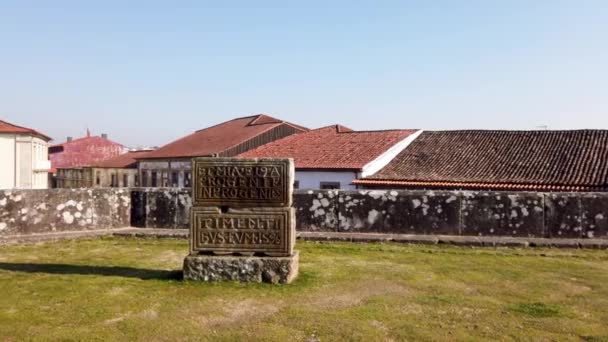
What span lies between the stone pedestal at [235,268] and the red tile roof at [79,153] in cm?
5014

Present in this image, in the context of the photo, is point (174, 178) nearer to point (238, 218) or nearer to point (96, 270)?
point (96, 270)

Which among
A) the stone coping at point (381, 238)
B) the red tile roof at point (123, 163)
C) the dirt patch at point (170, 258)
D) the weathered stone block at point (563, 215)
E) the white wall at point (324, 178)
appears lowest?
the dirt patch at point (170, 258)

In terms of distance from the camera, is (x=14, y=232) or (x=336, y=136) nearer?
(x=14, y=232)

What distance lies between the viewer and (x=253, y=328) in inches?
172

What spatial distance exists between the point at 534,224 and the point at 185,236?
686 cm

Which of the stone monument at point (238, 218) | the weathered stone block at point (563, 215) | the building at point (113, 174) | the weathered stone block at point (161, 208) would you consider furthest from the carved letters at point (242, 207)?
the building at point (113, 174)

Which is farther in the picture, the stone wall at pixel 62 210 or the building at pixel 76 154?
the building at pixel 76 154

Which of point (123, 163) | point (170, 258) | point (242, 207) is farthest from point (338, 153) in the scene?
point (123, 163)

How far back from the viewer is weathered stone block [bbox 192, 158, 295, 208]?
246 inches

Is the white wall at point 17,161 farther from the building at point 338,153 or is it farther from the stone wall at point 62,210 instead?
the stone wall at point 62,210

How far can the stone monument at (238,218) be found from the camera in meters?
6.21

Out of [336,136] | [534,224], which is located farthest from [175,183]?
[534,224]

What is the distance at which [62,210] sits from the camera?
10234mm

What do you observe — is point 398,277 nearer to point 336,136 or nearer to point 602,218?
point 602,218
